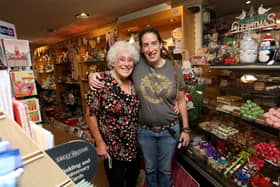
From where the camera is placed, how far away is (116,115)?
3.89 ft

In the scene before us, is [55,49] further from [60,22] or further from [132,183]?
[132,183]

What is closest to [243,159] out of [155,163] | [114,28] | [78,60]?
[155,163]

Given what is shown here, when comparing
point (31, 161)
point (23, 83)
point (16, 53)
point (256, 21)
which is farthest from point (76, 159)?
point (256, 21)

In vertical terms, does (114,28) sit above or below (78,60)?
above

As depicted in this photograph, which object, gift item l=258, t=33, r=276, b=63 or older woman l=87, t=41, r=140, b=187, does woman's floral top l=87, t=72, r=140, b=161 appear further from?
gift item l=258, t=33, r=276, b=63

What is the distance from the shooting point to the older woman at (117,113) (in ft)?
3.80

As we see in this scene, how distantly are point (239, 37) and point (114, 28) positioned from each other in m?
1.89

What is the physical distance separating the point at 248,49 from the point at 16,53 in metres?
1.67

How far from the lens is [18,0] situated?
1692mm

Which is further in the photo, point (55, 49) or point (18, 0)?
point (55, 49)

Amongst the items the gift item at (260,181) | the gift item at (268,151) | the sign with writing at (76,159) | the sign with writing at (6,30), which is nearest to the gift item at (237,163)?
the gift item at (260,181)

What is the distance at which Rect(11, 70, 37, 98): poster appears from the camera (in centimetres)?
121

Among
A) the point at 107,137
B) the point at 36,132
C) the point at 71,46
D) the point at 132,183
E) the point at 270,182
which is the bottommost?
the point at 132,183

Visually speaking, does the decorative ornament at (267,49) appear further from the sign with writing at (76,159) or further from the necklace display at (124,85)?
the sign with writing at (76,159)
